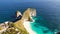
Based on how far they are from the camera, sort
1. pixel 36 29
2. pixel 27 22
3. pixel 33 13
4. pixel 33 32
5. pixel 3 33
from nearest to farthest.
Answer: pixel 3 33 → pixel 33 32 → pixel 36 29 → pixel 27 22 → pixel 33 13

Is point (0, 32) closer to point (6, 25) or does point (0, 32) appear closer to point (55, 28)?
point (6, 25)

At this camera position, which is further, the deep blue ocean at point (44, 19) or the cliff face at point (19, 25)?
the deep blue ocean at point (44, 19)

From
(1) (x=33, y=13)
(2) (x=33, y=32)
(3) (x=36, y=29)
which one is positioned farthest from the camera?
(1) (x=33, y=13)

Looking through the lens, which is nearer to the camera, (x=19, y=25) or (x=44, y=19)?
(x=19, y=25)

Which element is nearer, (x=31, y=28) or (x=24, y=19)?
(x=31, y=28)

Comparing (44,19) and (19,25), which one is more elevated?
(44,19)

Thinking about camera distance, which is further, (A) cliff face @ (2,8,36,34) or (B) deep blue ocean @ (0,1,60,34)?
(B) deep blue ocean @ (0,1,60,34)

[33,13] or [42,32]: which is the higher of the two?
[33,13]

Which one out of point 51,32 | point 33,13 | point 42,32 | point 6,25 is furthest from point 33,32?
point 33,13

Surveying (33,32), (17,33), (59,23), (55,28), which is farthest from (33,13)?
(17,33)
